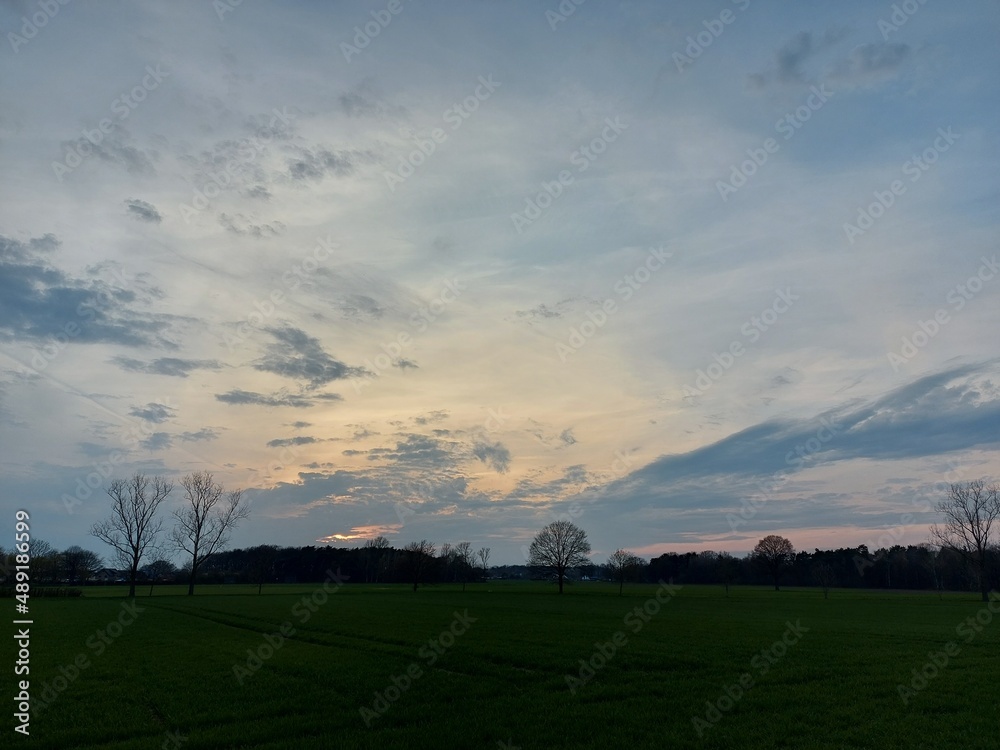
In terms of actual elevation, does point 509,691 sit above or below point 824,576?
above

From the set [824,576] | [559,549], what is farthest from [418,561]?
[824,576]

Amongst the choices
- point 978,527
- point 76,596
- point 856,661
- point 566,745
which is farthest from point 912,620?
point 76,596

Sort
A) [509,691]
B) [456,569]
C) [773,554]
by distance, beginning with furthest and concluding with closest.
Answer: [456,569], [773,554], [509,691]

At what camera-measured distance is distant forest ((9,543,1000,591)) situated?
137875 mm

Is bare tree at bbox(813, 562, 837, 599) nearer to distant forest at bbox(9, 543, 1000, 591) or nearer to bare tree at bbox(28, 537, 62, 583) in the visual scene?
distant forest at bbox(9, 543, 1000, 591)

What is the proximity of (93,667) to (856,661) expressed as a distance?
2856cm

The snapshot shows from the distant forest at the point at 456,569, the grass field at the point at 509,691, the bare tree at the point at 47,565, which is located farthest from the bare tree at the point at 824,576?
the bare tree at the point at 47,565

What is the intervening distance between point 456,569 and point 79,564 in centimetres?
10349

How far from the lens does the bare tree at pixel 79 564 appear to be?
148312mm

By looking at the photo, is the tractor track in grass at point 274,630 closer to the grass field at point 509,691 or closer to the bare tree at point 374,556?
the grass field at point 509,691

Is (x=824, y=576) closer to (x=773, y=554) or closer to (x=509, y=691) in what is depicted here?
(x=773, y=554)

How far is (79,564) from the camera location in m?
163

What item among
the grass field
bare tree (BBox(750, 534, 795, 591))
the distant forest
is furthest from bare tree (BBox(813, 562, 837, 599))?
the grass field

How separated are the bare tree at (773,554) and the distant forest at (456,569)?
2.85m
